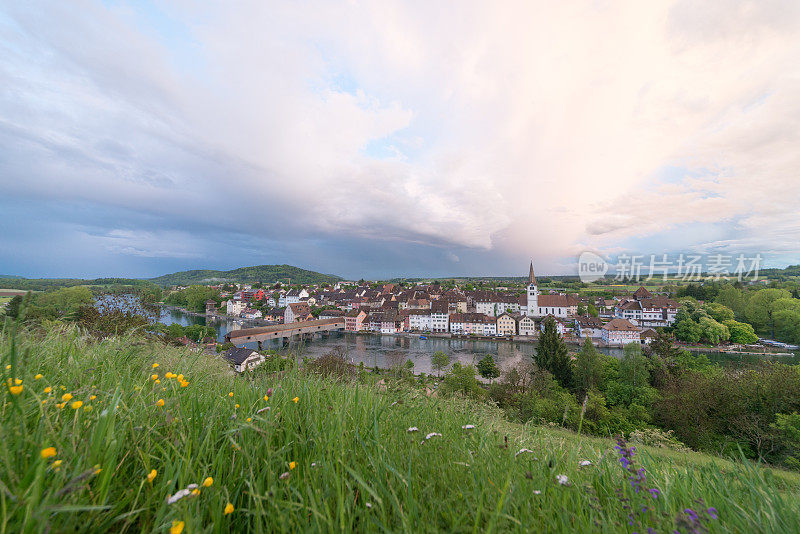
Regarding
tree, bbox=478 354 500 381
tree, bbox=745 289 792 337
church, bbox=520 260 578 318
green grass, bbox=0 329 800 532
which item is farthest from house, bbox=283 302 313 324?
tree, bbox=745 289 792 337

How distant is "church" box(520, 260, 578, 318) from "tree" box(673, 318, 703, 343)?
22215mm

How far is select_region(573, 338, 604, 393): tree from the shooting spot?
2350cm

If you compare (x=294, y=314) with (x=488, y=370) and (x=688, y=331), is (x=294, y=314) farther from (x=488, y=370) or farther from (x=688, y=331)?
(x=688, y=331)

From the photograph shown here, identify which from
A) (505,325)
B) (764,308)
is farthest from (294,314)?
(764,308)

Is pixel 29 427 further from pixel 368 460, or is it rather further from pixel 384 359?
pixel 384 359

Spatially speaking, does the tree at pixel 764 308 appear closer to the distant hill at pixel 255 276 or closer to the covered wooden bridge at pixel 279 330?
the covered wooden bridge at pixel 279 330

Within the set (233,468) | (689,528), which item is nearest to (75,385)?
(233,468)

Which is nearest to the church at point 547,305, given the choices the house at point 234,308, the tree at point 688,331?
the tree at point 688,331

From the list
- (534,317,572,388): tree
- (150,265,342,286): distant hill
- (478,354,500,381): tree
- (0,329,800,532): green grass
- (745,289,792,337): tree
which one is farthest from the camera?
(150,265,342,286): distant hill

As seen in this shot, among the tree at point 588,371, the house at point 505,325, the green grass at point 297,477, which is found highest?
the green grass at point 297,477

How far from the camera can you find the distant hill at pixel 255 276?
508 ft

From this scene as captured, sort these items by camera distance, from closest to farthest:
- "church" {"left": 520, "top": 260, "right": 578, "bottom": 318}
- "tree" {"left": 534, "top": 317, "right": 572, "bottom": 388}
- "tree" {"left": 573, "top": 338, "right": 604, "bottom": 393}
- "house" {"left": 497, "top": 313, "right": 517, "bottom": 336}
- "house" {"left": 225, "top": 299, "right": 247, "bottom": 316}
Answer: "tree" {"left": 573, "top": 338, "right": 604, "bottom": 393}, "tree" {"left": 534, "top": 317, "right": 572, "bottom": 388}, "house" {"left": 497, "top": 313, "right": 517, "bottom": 336}, "church" {"left": 520, "top": 260, "right": 578, "bottom": 318}, "house" {"left": 225, "top": 299, "right": 247, "bottom": 316}

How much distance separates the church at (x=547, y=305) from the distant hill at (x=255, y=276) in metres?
116

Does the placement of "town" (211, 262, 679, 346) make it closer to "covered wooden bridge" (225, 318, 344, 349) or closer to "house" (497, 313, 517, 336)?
"house" (497, 313, 517, 336)
